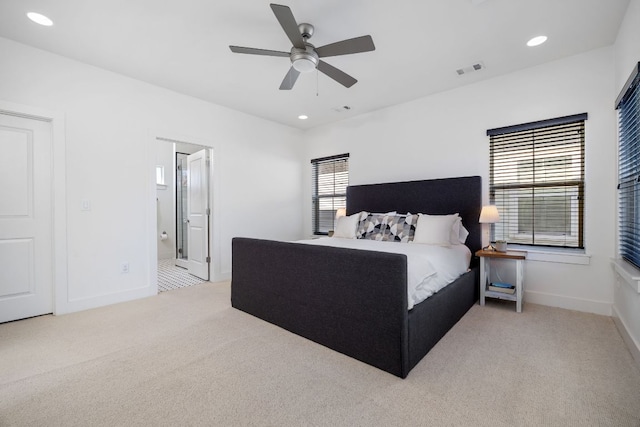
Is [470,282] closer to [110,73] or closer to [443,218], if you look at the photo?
[443,218]

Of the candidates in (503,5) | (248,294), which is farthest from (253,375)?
(503,5)

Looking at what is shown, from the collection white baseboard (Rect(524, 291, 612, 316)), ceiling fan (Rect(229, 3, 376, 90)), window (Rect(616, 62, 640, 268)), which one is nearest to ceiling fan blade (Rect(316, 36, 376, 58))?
ceiling fan (Rect(229, 3, 376, 90))

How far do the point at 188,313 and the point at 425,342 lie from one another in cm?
232

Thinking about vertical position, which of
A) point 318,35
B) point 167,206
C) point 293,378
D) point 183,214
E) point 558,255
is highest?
point 318,35

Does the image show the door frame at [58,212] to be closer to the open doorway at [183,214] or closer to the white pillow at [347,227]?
the open doorway at [183,214]

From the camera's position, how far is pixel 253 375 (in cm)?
178

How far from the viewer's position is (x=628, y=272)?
6.86ft

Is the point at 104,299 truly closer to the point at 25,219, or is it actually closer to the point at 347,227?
the point at 25,219

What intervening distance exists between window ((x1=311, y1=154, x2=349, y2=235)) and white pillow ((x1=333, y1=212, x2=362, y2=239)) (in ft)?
3.23

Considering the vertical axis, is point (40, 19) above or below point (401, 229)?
above

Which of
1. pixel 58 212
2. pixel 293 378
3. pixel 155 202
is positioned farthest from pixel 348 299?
pixel 58 212

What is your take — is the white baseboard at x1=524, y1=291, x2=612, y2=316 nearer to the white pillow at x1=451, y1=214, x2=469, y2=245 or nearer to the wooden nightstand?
the wooden nightstand

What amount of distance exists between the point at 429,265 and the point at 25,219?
3858 millimetres

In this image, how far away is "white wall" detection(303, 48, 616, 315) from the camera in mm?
2723
